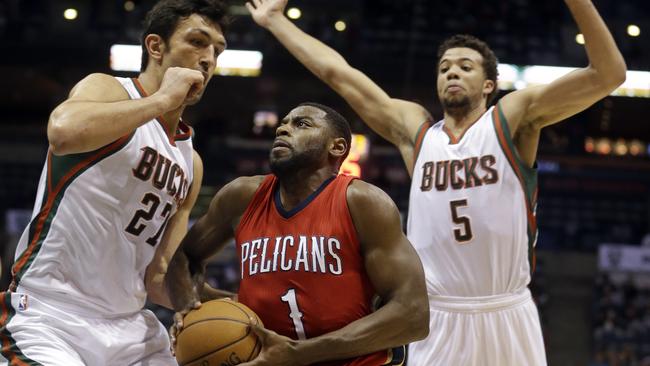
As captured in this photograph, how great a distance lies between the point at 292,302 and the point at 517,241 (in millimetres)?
1496

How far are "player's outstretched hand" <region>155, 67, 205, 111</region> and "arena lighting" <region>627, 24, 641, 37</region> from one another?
1418cm

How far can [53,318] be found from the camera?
3.28 m

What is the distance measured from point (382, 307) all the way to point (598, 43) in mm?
1771

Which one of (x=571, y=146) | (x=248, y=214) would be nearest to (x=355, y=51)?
(x=571, y=146)

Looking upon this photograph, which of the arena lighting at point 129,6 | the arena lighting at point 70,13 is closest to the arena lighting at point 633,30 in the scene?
the arena lighting at point 129,6

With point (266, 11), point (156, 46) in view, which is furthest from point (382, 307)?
point (266, 11)

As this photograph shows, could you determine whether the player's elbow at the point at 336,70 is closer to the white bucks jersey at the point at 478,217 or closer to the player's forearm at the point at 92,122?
the white bucks jersey at the point at 478,217

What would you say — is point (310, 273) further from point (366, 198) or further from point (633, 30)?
point (633, 30)

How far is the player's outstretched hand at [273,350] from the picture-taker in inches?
120

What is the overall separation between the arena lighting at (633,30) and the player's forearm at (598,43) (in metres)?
12.9

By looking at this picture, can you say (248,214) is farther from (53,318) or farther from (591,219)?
(591,219)

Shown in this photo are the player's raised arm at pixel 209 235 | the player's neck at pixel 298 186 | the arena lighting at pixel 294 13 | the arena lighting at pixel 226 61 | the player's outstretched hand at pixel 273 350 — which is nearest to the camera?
the player's outstretched hand at pixel 273 350

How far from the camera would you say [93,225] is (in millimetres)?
3400

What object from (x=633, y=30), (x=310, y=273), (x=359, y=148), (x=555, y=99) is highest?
(x=633, y=30)
